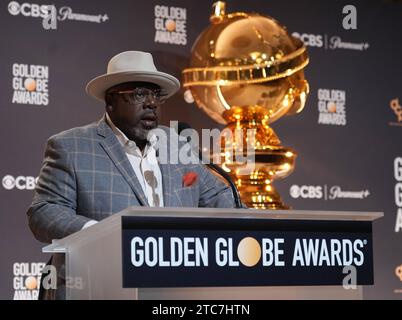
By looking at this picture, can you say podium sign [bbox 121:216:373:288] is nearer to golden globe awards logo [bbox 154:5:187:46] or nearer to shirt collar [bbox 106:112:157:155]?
shirt collar [bbox 106:112:157:155]

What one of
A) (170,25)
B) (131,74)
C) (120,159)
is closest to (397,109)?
(170,25)

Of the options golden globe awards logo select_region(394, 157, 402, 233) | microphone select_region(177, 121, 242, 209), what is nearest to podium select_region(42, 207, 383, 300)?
microphone select_region(177, 121, 242, 209)

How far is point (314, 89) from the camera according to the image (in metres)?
5.19

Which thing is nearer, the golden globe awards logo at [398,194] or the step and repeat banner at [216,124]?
the step and repeat banner at [216,124]

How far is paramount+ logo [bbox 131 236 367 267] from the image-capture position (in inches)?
88.5

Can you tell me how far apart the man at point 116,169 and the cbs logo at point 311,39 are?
5.78ft

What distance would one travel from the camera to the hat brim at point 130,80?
3.41 m

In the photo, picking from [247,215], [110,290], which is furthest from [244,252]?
[110,290]

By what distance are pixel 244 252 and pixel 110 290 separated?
1.17ft

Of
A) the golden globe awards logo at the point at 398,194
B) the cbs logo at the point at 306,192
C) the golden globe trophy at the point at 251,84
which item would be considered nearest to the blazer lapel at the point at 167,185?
the golden globe trophy at the point at 251,84

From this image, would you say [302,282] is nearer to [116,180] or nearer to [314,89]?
[116,180]

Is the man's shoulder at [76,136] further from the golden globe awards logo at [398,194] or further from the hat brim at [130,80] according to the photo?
the golden globe awards logo at [398,194]

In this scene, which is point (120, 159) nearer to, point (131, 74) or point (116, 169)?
point (116, 169)

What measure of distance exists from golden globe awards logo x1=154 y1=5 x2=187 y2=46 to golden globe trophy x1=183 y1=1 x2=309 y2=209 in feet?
0.68
